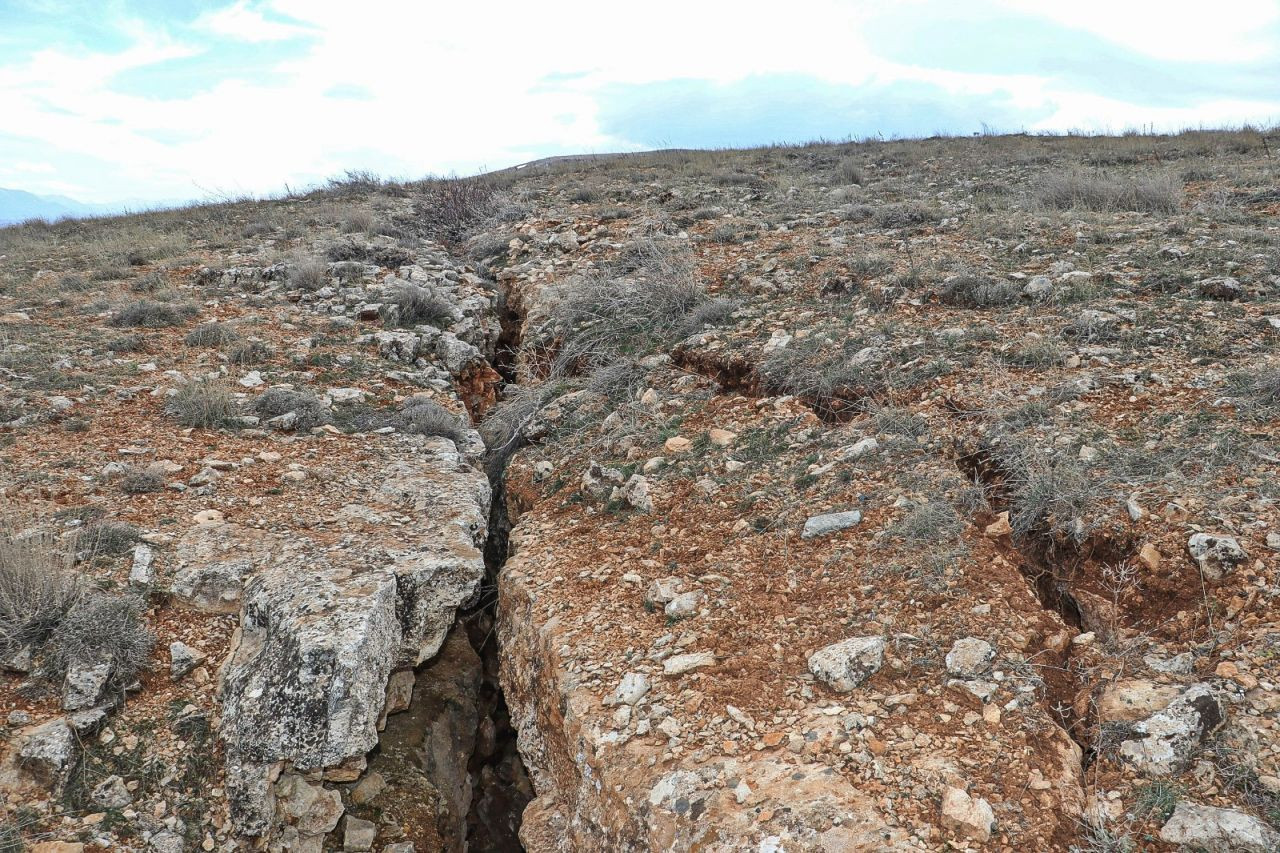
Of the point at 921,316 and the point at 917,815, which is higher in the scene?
the point at 921,316

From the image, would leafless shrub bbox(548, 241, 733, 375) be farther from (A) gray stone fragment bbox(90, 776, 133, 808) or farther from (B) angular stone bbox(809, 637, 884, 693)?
(A) gray stone fragment bbox(90, 776, 133, 808)

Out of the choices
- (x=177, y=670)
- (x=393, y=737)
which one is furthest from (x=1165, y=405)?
(x=177, y=670)

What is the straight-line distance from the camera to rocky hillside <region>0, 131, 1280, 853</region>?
2.37 metres

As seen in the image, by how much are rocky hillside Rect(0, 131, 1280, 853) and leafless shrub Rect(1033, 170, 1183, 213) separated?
31.9 inches

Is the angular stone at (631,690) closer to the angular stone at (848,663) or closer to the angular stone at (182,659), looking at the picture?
the angular stone at (848,663)

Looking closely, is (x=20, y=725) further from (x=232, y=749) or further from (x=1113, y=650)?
(x=1113, y=650)

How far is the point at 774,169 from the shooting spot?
13422mm

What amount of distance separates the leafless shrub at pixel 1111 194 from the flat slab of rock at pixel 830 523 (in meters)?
5.83

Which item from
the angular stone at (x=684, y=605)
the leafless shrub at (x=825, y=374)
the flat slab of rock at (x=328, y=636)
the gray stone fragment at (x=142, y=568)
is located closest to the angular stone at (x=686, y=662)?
the angular stone at (x=684, y=605)

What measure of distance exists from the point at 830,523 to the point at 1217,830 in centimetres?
168

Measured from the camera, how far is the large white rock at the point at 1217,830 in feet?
6.23

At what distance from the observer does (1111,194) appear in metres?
7.55

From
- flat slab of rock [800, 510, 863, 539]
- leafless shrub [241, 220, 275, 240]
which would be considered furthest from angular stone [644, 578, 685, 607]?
leafless shrub [241, 220, 275, 240]

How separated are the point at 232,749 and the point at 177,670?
468mm
